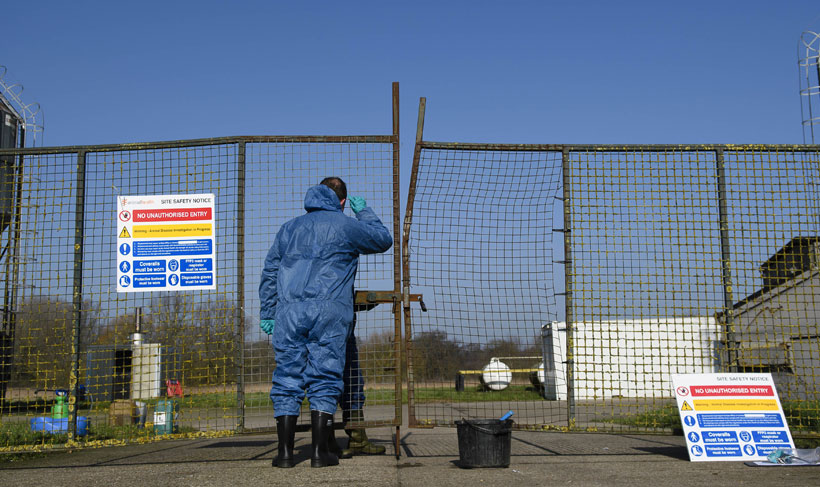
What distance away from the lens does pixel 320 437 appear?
198 inches

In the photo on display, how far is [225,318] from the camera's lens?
576 cm

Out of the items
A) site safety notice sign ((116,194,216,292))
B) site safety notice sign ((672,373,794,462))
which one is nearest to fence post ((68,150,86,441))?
site safety notice sign ((116,194,216,292))

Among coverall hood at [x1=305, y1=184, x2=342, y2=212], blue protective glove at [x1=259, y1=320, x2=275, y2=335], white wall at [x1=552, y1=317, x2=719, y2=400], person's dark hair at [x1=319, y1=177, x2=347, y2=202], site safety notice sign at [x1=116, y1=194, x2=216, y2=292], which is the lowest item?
white wall at [x1=552, y1=317, x2=719, y2=400]

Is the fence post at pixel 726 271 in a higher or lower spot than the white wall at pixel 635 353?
higher

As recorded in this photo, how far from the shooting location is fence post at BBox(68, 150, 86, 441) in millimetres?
5792

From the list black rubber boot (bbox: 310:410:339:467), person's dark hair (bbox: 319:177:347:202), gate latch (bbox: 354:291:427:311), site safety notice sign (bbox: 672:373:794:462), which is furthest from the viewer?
person's dark hair (bbox: 319:177:347:202)

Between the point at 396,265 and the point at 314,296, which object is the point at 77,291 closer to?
the point at 314,296

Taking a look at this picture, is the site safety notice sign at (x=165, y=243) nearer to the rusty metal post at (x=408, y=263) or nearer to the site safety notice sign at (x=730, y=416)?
the rusty metal post at (x=408, y=263)

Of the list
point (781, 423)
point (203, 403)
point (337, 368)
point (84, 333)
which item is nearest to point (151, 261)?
point (84, 333)

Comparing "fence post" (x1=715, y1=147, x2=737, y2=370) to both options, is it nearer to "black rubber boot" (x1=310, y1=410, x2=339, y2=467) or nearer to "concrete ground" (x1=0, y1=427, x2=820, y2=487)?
"concrete ground" (x1=0, y1=427, x2=820, y2=487)

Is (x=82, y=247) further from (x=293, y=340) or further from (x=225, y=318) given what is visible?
(x=293, y=340)

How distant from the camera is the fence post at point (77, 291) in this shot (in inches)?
228

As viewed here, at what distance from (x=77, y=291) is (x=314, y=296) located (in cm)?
234

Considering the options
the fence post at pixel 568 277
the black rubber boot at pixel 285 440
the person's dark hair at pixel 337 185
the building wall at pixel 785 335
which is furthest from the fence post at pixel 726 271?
the black rubber boot at pixel 285 440
